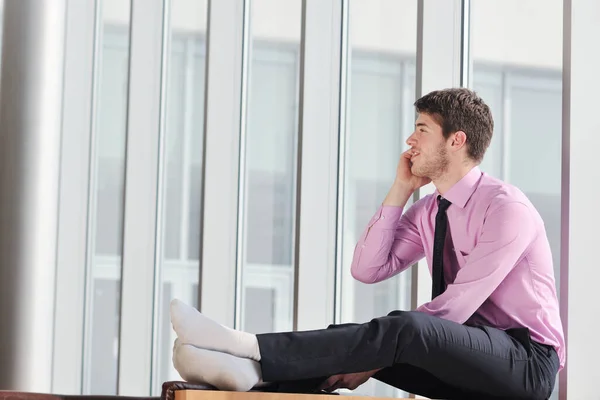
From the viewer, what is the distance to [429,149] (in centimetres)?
271

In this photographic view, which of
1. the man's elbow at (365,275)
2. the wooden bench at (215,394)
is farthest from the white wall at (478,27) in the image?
the wooden bench at (215,394)

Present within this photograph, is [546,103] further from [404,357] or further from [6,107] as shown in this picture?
[6,107]

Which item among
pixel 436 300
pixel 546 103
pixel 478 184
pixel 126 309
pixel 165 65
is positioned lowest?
pixel 126 309

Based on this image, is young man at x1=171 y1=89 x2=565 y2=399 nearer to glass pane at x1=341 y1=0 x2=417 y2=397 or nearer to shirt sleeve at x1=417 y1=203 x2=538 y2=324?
shirt sleeve at x1=417 y1=203 x2=538 y2=324

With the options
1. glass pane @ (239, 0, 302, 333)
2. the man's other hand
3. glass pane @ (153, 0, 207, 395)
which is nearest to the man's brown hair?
the man's other hand

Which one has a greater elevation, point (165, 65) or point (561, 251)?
point (165, 65)

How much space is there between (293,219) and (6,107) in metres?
1.93

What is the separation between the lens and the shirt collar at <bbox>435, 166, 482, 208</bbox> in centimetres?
259

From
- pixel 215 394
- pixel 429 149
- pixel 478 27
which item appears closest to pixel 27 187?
pixel 478 27

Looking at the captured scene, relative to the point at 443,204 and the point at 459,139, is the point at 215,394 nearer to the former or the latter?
the point at 443,204

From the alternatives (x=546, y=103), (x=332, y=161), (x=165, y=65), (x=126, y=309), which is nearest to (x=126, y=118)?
(x=165, y=65)

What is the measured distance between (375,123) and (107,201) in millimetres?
2693

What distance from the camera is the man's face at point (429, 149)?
8.83 ft

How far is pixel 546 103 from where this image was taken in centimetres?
286
